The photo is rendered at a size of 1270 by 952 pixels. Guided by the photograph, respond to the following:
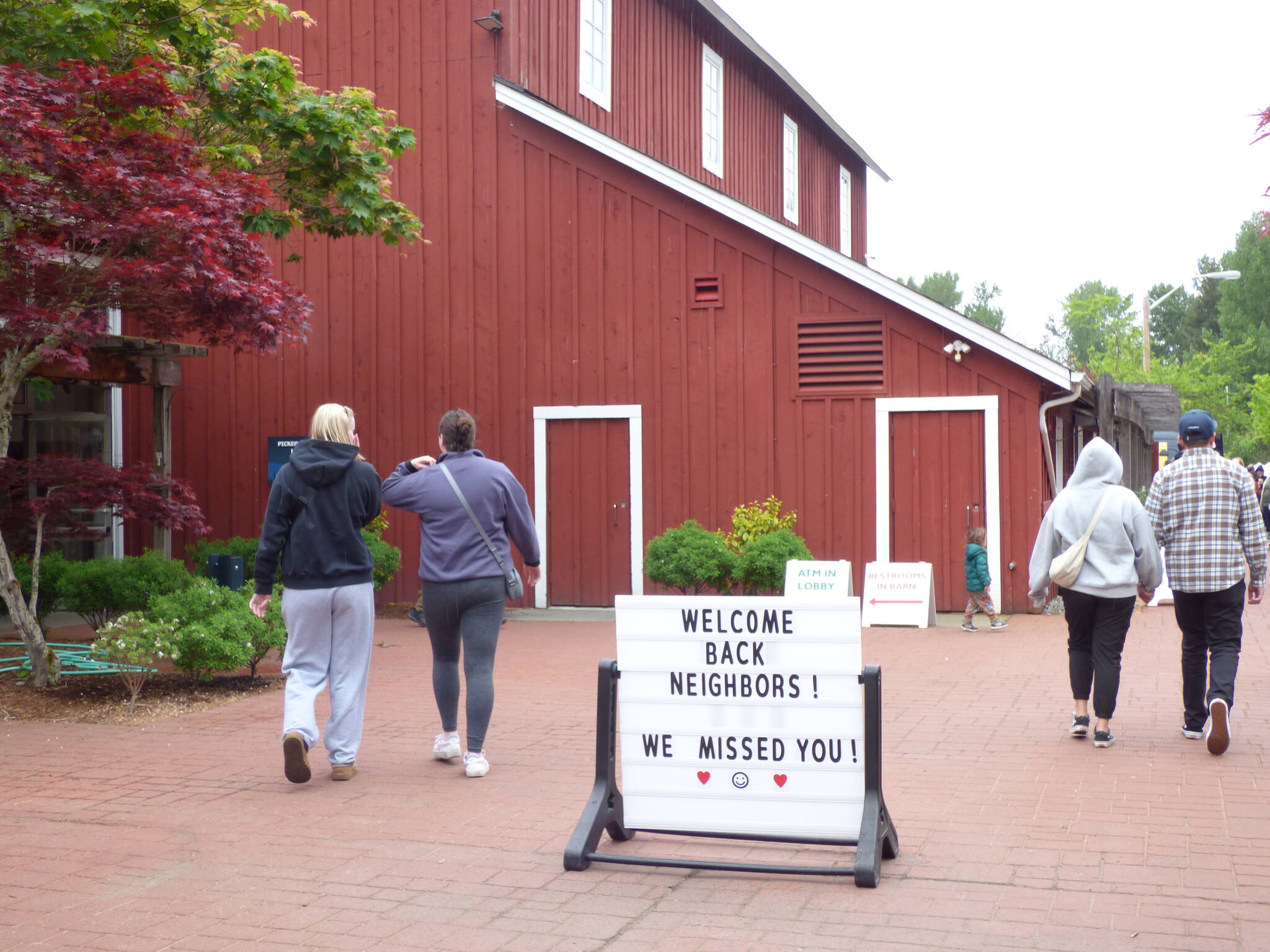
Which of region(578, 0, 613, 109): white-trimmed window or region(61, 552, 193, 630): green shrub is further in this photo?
region(578, 0, 613, 109): white-trimmed window

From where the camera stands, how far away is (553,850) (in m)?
5.43

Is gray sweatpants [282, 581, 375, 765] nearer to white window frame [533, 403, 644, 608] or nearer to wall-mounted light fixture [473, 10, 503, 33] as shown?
white window frame [533, 403, 644, 608]

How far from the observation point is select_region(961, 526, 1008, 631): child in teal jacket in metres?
13.7

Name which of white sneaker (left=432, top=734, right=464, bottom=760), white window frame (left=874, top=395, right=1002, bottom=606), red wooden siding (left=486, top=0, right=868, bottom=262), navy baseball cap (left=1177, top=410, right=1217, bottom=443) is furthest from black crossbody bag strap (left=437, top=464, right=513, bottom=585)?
red wooden siding (left=486, top=0, right=868, bottom=262)

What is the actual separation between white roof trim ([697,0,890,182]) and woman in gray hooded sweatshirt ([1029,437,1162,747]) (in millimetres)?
14083

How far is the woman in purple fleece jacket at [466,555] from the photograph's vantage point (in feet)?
21.9

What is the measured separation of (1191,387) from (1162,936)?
153 feet

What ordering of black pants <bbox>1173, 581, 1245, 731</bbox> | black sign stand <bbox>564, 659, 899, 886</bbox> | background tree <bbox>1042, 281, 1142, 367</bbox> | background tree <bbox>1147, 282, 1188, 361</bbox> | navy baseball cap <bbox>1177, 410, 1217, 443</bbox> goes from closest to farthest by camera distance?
1. black sign stand <bbox>564, 659, 899, 886</bbox>
2. black pants <bbox>1173, 581, 1245, 731</bbox>
3. navy baseball cap <bbox>1177, 410, 1217, 443</bbox>
4. background tree <bbox>1042, 281, 1142, 367</bbox>
5. background tree <bbox>1147, 282, 1188, 361</bbox>

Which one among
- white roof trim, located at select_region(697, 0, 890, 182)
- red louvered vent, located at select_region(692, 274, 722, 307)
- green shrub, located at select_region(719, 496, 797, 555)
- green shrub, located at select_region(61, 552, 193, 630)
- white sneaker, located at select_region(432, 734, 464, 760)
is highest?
white roof trim, located at select_region(697, 0, 890, 182)

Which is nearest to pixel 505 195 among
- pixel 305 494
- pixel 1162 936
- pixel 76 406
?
pixel 76 406

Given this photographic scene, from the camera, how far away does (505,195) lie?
1628 centimetres

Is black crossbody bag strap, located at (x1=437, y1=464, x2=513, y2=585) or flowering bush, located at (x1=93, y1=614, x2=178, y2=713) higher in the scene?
black crossbody bag strap, located at (x1=437, y1=464, x2=513, y2=585)

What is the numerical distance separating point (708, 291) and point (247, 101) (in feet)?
19.9

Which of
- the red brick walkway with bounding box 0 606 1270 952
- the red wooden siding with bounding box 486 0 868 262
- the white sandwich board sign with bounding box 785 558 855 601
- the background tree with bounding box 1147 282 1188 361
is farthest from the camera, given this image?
the background tree with bounding box 1147 282 1188 361
